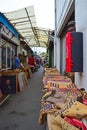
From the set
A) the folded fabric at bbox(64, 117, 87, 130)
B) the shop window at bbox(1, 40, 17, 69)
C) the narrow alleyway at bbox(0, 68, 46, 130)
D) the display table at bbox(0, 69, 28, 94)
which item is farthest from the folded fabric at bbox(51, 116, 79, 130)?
the shop window at bbox(1, 40, 17, 69)

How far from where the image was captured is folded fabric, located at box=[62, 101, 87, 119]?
2234 millimetres

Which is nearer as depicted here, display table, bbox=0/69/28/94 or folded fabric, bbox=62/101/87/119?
folded fabric, bbox=62/101/87/119

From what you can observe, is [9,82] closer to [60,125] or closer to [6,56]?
[6,56]

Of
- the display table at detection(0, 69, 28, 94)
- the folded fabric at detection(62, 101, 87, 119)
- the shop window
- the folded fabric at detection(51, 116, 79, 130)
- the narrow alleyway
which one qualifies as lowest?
the narrow alleyway

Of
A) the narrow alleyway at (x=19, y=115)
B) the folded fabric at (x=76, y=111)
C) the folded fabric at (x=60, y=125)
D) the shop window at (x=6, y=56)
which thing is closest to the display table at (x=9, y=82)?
the narrow alleyway at (x=19, y=115)

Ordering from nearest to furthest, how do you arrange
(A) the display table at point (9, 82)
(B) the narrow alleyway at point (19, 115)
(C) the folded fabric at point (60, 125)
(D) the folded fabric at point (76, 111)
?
(C) the folded fabric at point (60, 125) < (D) the folded fabric at point (76, 111) < (B) the narrow alleyway at point (19, 115) < (A) the display table at point (9, 82)

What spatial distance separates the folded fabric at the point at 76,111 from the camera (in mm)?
2234

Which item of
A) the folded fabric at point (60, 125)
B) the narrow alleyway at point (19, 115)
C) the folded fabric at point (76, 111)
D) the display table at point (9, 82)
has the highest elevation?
the folded fabric at point (76, 111)

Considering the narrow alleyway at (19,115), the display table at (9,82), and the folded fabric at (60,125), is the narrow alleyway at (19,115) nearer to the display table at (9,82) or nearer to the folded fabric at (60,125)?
the display table at (9,82)

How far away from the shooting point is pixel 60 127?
2.18 metres

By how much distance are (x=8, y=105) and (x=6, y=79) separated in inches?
109

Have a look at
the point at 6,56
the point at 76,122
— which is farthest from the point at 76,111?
the point at 6,56

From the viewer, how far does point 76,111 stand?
2291mm

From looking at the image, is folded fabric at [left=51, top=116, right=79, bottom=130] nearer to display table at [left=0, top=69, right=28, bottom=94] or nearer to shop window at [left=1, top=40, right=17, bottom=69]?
display table at [left=0, top=69, right=28, bottom=94]
